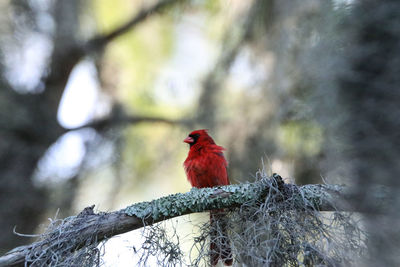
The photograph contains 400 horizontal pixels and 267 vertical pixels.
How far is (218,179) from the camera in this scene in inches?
157

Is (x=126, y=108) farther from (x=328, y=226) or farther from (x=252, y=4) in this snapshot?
(x=328, y=226)

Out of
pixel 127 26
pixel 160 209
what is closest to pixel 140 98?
pixel 127 26

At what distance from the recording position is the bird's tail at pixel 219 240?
2.34m

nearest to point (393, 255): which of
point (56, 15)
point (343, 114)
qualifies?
point (343, 114)

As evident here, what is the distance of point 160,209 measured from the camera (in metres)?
2.54

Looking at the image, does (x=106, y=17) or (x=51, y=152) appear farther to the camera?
(x=106, y=17)

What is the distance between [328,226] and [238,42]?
242 centimetres

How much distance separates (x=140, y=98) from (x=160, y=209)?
2527mm

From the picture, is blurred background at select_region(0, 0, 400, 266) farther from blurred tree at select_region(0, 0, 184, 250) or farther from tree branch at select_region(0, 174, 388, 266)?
tree branch at select_region(0, 174, 388, 266)

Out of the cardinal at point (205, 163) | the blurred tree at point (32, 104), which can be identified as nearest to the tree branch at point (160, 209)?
the cardinal at point (205, 163)

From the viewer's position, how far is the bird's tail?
7.68 ft

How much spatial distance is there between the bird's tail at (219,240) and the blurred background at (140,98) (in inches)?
26.2

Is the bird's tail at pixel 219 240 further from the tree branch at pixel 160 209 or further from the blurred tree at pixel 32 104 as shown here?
the blurred tree at pixel 32 104

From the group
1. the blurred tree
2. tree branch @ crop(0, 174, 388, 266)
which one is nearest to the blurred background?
the blurred tree
